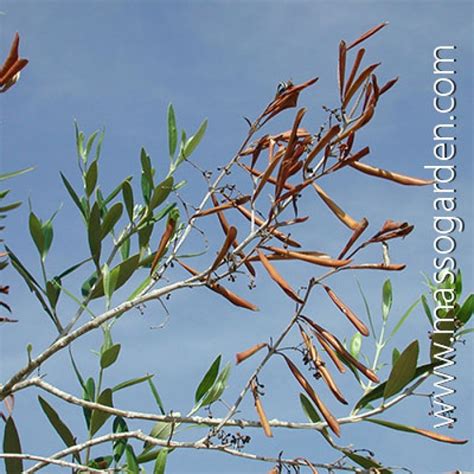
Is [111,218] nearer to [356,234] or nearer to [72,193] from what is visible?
[72,193]

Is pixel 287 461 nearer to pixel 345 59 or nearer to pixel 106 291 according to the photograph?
pixel 106 291

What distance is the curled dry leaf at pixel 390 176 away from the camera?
1.99 m

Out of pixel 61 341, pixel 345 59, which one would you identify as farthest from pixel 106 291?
pixel 345 59

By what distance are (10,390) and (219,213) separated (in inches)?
26.3

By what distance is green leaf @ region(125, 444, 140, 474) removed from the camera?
2461 mm

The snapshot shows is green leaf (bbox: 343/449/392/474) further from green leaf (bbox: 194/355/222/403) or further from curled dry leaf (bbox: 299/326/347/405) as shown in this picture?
green leaf (bbox: 194/355/222/403)

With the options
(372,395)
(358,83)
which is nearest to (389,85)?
(358,83)

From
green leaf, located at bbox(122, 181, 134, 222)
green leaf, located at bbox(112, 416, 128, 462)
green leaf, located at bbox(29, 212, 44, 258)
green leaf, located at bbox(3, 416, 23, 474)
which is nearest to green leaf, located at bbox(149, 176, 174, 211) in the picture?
green leaf, located at bbox(122, 181, 134, 222)

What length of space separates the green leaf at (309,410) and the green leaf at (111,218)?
691 millimetres

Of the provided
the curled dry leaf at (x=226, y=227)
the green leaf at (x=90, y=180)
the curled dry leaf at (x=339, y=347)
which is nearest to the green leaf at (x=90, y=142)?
the green leaf at (x=90, y=180)

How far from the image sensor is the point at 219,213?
2.28 metres

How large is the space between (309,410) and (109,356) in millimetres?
555

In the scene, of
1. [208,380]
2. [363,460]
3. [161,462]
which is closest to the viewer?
[363,460]

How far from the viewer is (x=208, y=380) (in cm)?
253
